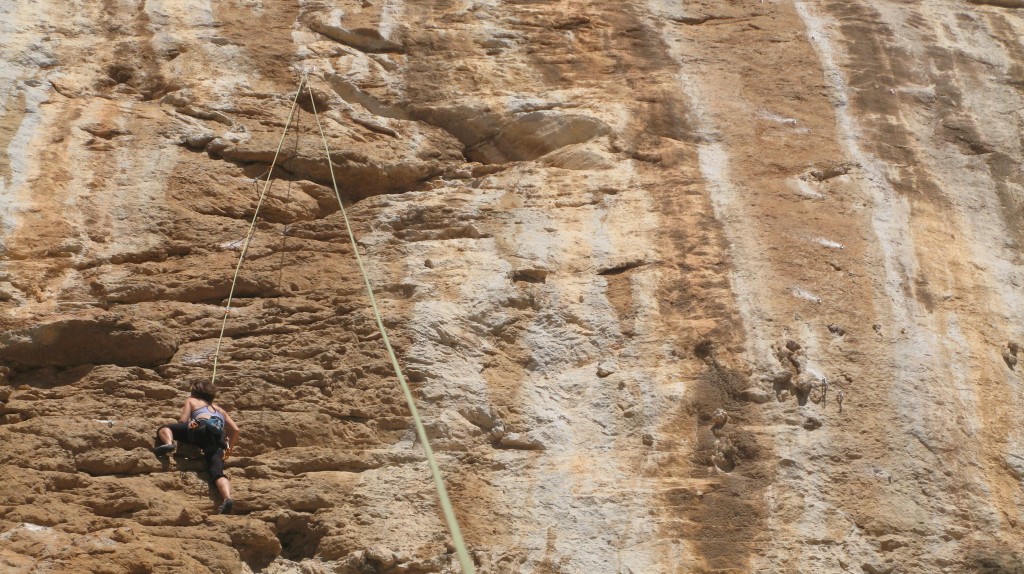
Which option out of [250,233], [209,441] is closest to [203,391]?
[209,441]

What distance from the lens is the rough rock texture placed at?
6.53 metres

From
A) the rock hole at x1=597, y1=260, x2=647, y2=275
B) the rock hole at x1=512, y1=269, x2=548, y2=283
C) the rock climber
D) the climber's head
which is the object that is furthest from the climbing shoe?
the rock hole at x1=597, y1=260, x2=647, y2=275

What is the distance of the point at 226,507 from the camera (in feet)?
20.8

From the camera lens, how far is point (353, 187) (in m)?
8.59

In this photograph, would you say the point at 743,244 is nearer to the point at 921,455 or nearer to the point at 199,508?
the point at 921,455

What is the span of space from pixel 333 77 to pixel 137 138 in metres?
1.69

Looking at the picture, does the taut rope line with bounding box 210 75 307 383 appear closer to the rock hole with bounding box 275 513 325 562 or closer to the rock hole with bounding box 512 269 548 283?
the rock hole with bounding box 275 513 325 562

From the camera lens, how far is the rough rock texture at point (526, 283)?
21.4ft

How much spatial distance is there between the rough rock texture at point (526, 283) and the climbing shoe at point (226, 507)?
43 mm

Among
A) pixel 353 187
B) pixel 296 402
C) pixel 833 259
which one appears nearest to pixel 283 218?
pixel 353 187

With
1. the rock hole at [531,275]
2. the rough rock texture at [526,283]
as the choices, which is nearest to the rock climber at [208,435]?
the rough rock texture at [526,283]

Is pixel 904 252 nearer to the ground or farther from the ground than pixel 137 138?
nearer to the ground

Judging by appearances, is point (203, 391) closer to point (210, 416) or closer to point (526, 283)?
point (210, 416)

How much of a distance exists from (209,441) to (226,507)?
1.31ft
